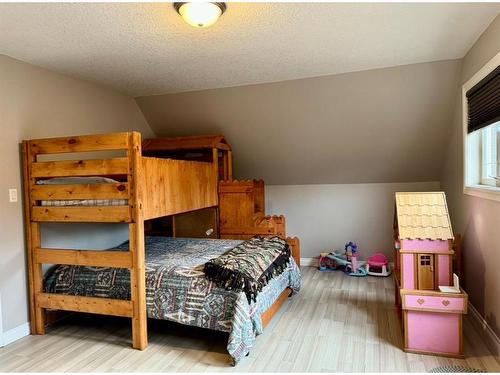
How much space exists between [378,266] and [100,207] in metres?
3.29

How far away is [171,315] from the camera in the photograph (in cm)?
264

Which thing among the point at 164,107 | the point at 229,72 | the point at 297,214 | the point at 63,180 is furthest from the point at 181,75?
the point at 297,214

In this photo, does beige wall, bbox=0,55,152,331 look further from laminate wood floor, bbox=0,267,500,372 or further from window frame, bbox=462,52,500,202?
window frame, bbox=462,52,500,202

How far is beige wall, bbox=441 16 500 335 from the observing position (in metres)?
2.45

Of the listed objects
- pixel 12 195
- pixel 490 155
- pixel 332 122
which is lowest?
pixel 12 195

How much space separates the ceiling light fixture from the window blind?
1.86 m

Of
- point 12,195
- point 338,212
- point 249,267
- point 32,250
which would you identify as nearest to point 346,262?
point 338,212

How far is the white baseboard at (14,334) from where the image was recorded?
108 inches

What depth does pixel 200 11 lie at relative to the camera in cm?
205

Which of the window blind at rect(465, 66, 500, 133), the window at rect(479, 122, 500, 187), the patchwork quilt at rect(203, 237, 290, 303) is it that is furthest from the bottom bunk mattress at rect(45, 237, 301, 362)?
the window blind at rect(465, 66, 500, 133)

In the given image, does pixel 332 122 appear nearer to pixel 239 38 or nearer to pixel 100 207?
pixel 239 38

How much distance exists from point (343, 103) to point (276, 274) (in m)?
1.93

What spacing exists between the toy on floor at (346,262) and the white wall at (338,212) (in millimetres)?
185

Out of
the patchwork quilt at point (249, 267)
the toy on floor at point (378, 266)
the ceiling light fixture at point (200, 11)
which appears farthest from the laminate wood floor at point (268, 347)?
the ceiling light fixture at point (200, 11)
